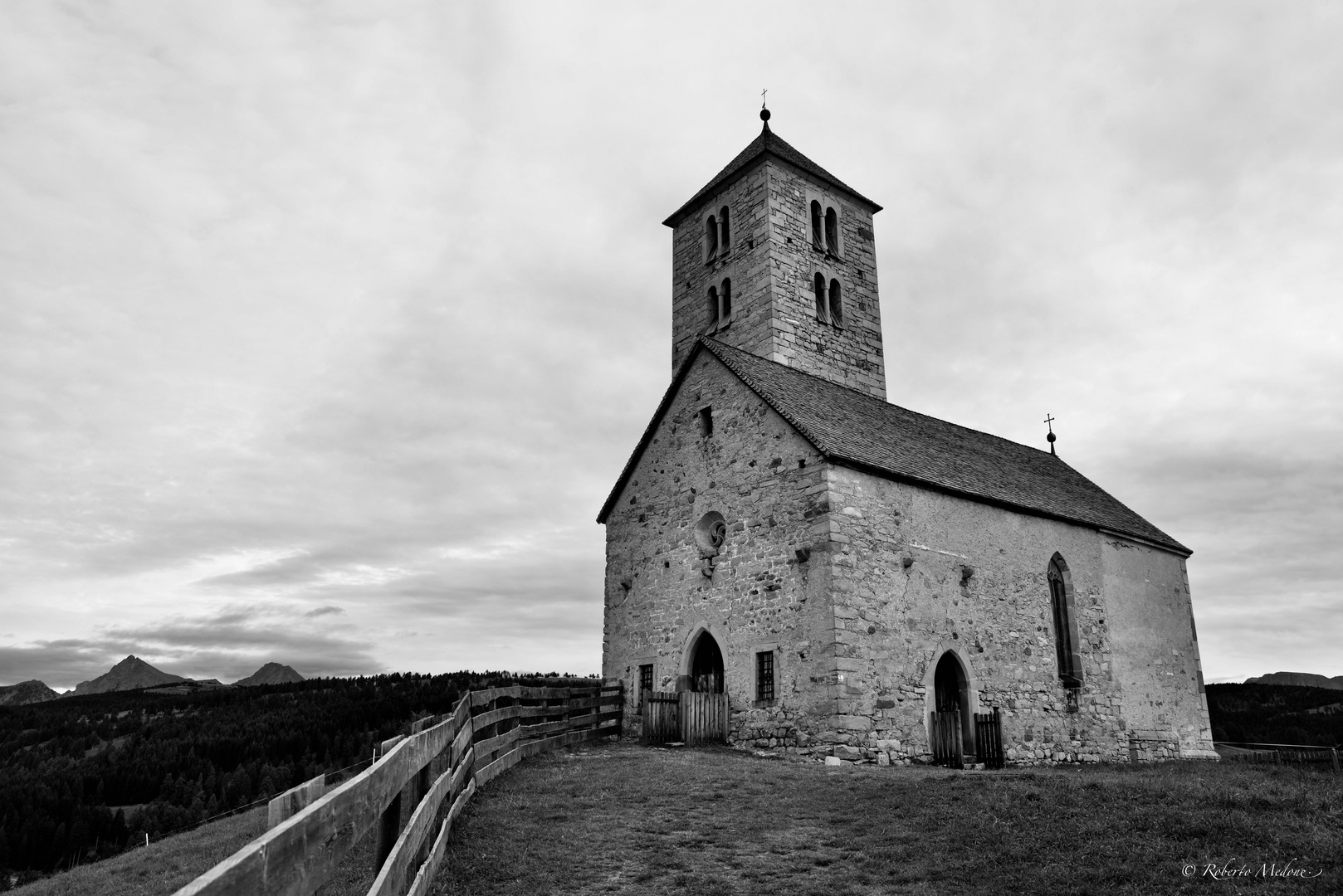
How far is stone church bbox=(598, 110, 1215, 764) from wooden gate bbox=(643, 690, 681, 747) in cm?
132

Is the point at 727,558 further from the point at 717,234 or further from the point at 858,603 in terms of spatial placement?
the point at 717,234

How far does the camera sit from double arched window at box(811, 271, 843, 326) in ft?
98.1

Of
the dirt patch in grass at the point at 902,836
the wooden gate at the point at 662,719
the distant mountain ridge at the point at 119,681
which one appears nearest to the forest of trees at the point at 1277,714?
the wooden gate at the point at 662,719

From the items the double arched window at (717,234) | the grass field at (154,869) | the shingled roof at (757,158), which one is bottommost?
the grass field at (154,869)

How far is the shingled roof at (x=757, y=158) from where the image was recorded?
30.5 meters

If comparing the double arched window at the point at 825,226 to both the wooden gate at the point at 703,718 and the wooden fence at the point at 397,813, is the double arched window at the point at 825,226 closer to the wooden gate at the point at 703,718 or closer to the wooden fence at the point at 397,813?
the wooden gate at the point at 703,718

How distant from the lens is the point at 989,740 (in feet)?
67.0

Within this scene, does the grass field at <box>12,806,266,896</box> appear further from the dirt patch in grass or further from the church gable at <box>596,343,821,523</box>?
the church gable at <box>596,343,821,523</box>

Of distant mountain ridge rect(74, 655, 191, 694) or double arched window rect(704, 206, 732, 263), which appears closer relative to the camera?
double arched window rect(704, 206, 732, 263)

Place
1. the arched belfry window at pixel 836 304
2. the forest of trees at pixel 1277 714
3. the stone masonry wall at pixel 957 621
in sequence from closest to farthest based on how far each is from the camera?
the stone masonry wall at pixel 957 621, the arched belfry window at pixel 836 304, the forest of trees at pixel 1277 714

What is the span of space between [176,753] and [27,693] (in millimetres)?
50321

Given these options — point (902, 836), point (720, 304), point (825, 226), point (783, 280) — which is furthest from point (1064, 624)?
point (902, 836)

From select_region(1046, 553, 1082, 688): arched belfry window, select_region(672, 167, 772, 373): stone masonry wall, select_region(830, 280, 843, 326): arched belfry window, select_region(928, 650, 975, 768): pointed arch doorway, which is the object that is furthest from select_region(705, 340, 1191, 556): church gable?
select_region(928, 650, 975, 768): pointed arch doorway

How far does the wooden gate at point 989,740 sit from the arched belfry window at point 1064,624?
4387 mm
